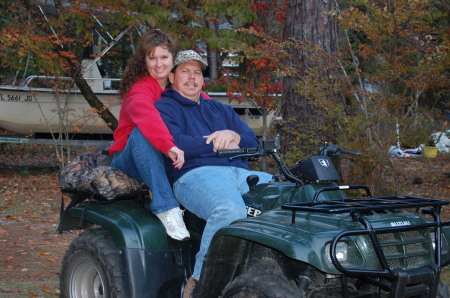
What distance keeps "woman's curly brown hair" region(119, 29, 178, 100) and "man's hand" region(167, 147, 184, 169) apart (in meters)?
0.92

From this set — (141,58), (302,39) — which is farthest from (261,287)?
(302,39)

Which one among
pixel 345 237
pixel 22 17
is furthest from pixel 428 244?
pixel 22 17

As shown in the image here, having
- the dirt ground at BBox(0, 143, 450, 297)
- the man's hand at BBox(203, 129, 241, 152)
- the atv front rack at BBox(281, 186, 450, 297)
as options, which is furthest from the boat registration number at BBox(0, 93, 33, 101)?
the atv front rack at BBox(281, 186, 450, 297)

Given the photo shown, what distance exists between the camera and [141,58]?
501 cm

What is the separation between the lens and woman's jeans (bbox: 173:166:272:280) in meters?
3.96

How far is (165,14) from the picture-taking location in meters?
10.8

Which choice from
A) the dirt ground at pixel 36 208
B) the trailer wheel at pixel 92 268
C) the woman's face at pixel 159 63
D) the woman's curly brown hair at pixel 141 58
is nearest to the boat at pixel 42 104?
the dirt ground at pixel 36 208

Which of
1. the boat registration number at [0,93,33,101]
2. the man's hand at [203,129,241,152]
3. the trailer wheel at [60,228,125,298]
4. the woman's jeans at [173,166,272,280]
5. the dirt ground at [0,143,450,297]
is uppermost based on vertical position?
the man's hand at [203,129,241,152]

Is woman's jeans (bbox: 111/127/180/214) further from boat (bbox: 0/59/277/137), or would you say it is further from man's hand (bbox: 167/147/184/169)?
boat (bbox: 0/59/277/137)

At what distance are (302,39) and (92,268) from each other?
524 centimetres

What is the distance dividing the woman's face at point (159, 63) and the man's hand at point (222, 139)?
29.6 inches

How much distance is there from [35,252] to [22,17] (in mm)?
8720

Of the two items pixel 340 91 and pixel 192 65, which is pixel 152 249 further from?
pixel 340 91

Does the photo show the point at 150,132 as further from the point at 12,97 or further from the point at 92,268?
the point at 12,97
